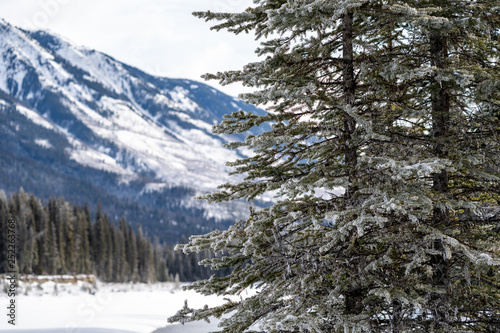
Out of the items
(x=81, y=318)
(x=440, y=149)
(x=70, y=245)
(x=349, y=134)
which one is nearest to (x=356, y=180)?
(x=349, y=134)

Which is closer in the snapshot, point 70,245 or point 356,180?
point 356,180

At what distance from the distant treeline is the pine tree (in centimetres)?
5915

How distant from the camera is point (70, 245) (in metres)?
76.7

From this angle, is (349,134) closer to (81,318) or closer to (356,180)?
(356,180)

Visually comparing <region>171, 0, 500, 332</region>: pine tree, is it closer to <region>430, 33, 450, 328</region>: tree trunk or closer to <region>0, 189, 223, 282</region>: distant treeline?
<region>430, 33, 450, 328</region>: tree trunk

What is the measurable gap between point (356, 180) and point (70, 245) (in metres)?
77.1

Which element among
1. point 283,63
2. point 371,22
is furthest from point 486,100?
point 283,63

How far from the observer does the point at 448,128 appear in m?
7.83

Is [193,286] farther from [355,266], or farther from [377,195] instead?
[377,195]

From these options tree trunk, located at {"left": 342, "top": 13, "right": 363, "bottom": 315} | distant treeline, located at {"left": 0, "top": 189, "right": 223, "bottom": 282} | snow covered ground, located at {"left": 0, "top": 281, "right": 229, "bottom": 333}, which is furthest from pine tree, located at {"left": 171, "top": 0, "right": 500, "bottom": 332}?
distant treeline, located at {"left": 0, "top": 189, "right": 223, "bottom": 282}

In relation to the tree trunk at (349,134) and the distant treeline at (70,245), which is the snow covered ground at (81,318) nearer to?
the tree trunk at (349,134)

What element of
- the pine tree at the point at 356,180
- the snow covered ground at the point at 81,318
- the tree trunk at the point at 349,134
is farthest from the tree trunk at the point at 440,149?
the snow covered ground at the point at 81,318

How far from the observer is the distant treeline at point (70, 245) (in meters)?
65.6

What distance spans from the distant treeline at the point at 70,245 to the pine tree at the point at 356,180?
5915 cm
